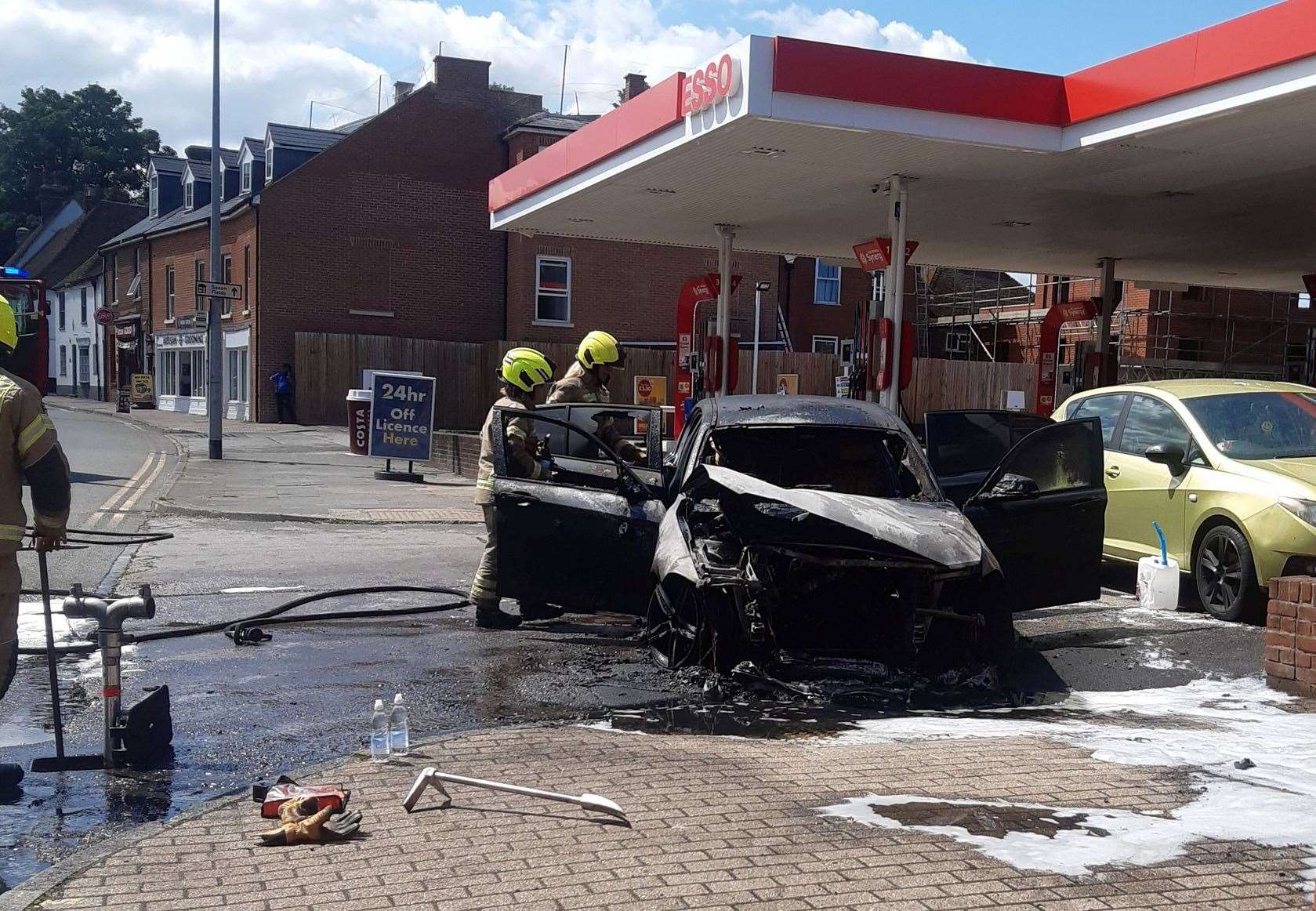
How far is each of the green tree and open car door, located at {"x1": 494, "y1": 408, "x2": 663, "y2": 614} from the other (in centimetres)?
8160

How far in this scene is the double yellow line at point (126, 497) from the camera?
1451 cm

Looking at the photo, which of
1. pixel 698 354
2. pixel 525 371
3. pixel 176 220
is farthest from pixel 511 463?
pixel 176 220

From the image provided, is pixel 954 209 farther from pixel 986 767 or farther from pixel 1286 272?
pixel 986 767

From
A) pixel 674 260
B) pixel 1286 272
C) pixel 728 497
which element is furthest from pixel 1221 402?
pixel 674 260

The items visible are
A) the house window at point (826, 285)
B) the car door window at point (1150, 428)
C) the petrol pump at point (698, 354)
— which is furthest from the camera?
the house window at point (826, 285)

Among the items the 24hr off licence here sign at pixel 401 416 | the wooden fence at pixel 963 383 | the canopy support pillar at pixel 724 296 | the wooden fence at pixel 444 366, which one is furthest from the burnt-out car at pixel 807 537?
the wooden fence at pixel 963 383

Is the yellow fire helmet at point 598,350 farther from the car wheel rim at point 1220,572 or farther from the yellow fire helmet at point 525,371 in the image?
the car wheel rim at point 1220,572

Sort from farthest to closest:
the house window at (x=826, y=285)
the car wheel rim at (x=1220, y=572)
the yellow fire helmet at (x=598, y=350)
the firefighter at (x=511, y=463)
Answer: the house window at (x=826, y=285), the yellow fire helmet at (x=598, y=350), the car wheel rim at (x=1220, y=572), the firefighter at (x=511, y=463)

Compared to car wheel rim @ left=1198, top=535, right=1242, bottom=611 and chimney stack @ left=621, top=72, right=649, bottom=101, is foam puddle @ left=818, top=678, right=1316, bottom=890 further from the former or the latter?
chimney stack @ left=621, top=72, right=649, bottom=101

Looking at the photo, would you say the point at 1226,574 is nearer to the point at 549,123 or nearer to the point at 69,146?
the point at 549,123

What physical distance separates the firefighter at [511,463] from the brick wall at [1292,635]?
4445 millimetres

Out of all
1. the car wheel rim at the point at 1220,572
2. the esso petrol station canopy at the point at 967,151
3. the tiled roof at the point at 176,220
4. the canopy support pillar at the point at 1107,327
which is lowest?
the car wheel rim at the point at 1220,572

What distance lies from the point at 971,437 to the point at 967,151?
195 inches

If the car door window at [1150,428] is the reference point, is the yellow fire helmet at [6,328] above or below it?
above
